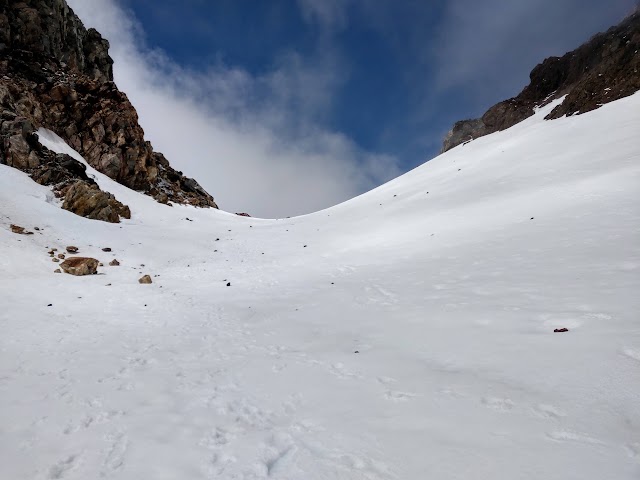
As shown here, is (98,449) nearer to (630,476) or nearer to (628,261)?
(630,476)

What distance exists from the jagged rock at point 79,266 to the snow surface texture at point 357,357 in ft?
1.70

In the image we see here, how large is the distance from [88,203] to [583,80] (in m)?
51.1

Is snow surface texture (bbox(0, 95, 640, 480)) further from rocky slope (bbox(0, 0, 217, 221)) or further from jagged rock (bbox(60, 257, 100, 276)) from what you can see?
rocky slope (bbox(0, 0, 217, 221))

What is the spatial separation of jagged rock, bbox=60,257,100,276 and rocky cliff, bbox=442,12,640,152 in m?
39.8

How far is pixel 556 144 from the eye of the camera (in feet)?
81.9

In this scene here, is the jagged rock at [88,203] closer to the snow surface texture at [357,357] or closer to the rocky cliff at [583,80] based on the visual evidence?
the snow surface texture at [357,357]

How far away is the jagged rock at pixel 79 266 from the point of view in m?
14.2

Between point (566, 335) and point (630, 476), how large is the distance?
3313 mm

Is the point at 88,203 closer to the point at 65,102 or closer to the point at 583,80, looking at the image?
the point at 65,102

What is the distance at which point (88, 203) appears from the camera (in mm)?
24391

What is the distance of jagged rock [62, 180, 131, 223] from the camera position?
24047 millimetres

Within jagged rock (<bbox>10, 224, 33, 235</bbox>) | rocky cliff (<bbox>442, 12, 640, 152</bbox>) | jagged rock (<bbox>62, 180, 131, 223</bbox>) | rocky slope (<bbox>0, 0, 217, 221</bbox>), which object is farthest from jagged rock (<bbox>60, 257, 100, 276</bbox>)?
rocky cliff (<bbox>442, 12, 640, 152</bbox>)

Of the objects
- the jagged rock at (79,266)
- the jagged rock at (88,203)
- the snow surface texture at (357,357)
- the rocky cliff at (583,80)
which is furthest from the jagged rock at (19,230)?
the rocky cliff at (583,80)

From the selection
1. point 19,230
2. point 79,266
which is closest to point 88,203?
point 19,230
